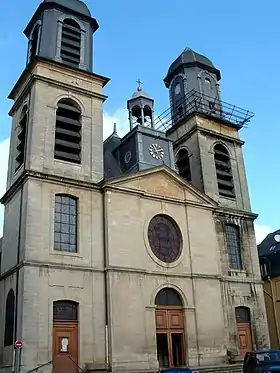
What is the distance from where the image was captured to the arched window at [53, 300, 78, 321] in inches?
604

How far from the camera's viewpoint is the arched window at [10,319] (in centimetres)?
1528

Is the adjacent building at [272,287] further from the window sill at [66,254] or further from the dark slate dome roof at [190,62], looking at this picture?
the window sill at [66,254]

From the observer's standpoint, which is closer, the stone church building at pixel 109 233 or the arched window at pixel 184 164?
the stone church building at pixel 109 233

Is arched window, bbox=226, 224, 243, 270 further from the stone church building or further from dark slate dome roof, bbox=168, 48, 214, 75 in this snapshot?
dark slate dome roof, bbox=168, 48, 214, 75

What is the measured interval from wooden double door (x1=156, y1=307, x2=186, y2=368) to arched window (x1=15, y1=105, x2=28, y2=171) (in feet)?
27.1

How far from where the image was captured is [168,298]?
18.1 m

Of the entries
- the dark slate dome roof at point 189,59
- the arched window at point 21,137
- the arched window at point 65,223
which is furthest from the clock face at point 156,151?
the dark slate dome roof at point 189,59

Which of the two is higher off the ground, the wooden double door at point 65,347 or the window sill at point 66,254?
the window sill at point 66,254

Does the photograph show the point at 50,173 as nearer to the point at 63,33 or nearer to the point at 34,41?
the point at 63,33

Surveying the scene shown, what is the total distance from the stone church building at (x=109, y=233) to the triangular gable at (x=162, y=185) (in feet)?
0.18

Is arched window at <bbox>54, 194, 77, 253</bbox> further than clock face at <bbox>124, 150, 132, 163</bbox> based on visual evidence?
No

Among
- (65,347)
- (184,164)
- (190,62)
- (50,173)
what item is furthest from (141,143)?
(65,347)

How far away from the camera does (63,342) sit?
15109 millimetres

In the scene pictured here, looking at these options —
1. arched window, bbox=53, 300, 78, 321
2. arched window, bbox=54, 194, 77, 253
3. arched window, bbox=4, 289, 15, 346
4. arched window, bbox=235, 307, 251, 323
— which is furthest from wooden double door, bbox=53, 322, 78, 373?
arched window, bbox=235, 307, 251, 323
